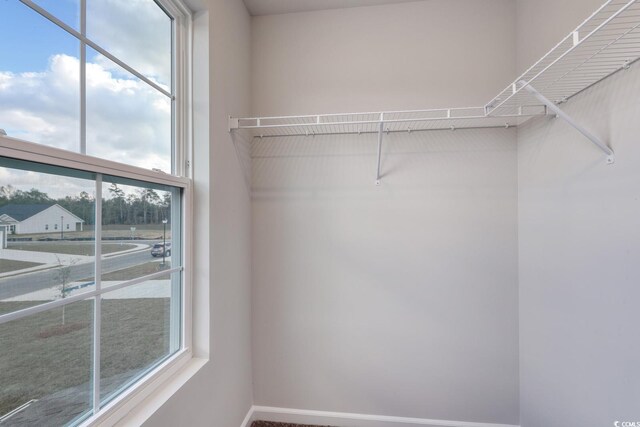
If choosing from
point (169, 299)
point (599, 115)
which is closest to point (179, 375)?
point (169, 299)

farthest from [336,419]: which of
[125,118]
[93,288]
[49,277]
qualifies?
[125,118]

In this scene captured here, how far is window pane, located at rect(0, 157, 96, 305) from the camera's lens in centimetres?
66

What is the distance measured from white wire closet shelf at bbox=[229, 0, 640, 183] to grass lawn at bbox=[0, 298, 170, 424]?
1066 mm

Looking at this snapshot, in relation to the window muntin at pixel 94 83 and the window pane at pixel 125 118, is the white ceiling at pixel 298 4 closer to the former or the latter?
the window muntin at pixel 94 83

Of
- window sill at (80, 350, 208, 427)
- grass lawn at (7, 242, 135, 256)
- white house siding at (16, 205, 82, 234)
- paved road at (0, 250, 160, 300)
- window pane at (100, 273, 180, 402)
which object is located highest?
white house siding at (16, 205, 82, 234)

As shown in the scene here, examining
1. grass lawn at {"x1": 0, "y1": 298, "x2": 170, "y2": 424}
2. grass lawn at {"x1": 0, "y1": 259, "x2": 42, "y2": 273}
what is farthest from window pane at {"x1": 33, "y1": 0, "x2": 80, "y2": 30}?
grass lawn at {"x1": 0, "y1": 298, "x2": 170, "y2": 424}

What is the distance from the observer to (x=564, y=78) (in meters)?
1.20

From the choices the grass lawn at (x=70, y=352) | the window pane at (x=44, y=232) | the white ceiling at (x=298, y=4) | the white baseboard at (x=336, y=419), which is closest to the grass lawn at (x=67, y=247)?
the window pane at (x=44, y=232)

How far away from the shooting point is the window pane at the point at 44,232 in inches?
26.0

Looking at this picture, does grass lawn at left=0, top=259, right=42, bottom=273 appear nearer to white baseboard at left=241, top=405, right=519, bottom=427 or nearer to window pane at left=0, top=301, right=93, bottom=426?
window pane at left=0, top=301, right=93, bottom=426

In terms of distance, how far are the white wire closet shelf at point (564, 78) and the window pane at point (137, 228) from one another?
64cm

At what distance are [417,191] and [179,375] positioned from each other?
1607 millimetres

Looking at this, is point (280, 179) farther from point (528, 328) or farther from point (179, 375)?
point (528, 328)

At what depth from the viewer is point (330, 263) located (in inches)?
72.4
